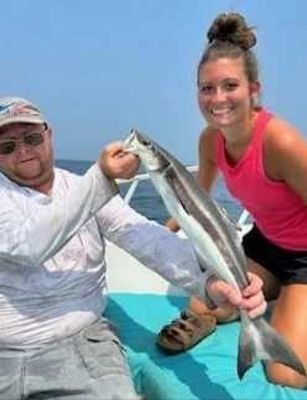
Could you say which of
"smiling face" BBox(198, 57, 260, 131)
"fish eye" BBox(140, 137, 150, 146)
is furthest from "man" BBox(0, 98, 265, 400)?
"smiling face" BBox(198, 57, 260, 131)

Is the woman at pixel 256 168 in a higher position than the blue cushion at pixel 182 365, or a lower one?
higher

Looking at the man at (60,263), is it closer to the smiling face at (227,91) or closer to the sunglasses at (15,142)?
the sunglasses at (15,142)

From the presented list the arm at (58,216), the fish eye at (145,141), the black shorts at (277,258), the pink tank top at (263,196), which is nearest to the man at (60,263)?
the arm at (58,216)

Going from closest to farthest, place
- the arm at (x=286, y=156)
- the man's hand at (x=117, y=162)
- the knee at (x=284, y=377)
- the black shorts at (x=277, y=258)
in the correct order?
the man's hand at (x=117, y=162)
the knee at (x=284, y=377)
the arm at (x=286, y=156)
the black shorts at (x=277, y=258)

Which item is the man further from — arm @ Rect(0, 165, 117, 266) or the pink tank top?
the pink tank top

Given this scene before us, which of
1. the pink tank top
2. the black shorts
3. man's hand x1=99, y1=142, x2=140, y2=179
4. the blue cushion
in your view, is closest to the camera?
man's hand x1=99, y1=142, x2=140, y2=179

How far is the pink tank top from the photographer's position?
11.4ft

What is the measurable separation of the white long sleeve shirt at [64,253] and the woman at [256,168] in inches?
19.8

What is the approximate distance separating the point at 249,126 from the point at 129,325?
1401mm

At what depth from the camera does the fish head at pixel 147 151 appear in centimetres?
255

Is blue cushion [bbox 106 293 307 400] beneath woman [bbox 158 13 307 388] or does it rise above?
beneath

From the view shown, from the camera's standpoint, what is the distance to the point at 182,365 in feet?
10.9

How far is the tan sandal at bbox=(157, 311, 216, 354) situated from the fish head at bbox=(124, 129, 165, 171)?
1310 millimetres

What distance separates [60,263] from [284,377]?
3.99 feet
